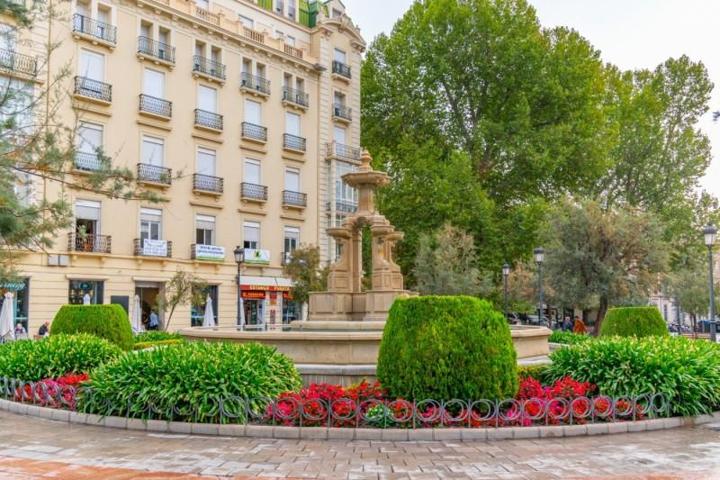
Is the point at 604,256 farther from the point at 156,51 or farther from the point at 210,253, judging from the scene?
the point at 156,51

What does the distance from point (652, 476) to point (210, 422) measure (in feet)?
17.6

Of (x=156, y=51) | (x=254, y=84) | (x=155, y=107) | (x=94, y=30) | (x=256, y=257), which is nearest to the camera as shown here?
(x=94, y=30)

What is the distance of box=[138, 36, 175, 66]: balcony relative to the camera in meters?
31.1

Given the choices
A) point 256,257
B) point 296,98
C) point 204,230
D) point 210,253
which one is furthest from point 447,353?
point 296,98

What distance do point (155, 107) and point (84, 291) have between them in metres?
9.36

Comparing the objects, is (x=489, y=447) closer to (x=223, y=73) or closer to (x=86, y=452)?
(x=86, y=452)

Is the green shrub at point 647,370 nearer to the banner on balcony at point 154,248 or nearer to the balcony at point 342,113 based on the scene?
the banner on balcony at point 154,248

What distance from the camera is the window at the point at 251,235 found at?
35.3 meters

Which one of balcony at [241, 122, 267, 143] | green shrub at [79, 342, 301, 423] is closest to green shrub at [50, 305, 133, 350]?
green shrub at [79, 342, 301, 423]

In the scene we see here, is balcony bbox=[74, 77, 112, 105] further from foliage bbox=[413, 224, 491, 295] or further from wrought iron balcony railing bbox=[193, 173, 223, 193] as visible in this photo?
foliage bbox=[413, 224, 491, 295]

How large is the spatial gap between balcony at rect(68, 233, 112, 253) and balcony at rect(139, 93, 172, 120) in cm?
633

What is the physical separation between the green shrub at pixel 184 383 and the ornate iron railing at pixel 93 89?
22.0m


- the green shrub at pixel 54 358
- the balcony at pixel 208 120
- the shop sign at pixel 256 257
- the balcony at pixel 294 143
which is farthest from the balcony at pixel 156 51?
the green shrub at pixel 54 358

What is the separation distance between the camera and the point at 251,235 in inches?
1403
